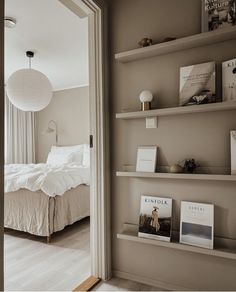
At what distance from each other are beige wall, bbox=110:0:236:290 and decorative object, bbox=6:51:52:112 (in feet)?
4.49

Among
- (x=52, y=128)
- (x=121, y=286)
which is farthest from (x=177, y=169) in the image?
(x=52, y=128)

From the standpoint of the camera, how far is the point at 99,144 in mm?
1844

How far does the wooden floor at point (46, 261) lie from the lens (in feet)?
6.10

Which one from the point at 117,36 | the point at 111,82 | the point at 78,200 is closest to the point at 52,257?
the point at 78,200

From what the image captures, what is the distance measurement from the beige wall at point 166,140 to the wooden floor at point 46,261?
0.42 m

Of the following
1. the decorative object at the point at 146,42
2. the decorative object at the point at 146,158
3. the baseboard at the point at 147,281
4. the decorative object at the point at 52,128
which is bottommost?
the baseboard at the point at 147,281

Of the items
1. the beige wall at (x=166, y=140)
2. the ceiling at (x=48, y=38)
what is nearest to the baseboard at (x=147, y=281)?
the beige wall at (x=166, y=140)

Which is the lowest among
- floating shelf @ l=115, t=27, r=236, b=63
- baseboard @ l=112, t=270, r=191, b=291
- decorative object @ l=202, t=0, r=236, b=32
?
baseboard @ l=112, t=270, r=191, b=291

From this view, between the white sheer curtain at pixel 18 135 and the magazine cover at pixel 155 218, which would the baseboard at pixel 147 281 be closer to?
the magazine cover at pixel 155 218

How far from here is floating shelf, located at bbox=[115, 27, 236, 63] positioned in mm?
1456

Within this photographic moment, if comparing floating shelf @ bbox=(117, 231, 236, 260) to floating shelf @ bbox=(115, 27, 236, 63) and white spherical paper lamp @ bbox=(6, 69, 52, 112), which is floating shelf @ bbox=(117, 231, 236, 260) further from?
white spherical paper lamp @ bbox=(6, 69, 52, 112)

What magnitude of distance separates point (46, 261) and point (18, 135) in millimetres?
3888

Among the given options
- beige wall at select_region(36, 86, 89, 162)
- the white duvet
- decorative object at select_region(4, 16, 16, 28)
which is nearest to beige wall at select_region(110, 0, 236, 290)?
the white duvet

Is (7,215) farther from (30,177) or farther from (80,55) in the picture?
(80,55)
